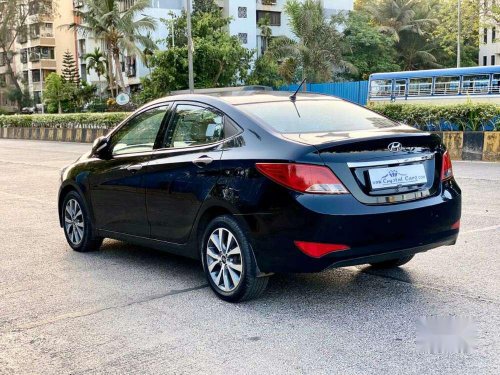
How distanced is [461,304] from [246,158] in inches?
71.6

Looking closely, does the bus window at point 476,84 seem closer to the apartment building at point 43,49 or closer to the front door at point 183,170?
the front door at point 183,170

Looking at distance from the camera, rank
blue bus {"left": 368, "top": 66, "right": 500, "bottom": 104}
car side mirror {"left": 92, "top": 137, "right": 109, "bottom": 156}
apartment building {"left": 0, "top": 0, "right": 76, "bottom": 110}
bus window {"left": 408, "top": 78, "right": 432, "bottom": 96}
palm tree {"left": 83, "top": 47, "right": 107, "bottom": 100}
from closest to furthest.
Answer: car side mirror {"left": 92, "top": 137, "right": 109, "bottom": 156}
blue bus {"left": 368, "top": 66, "right": 500, "bottom": 104}
bus window {"left": 408, "top": 78, "right": 432, "bottom": 96}
palm tree {"left": 83, "top": 47, "right": 107, "bottom": 100}
apartment building {"left": 0, "top": 0, "right": 76, "bottom": 110}

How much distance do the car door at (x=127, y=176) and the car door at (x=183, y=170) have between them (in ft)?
0.53

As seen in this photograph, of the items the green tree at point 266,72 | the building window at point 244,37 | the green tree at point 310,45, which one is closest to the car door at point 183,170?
the green tree at point 310,45

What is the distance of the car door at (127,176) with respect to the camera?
5.57 metres

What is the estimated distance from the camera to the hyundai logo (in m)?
4.41

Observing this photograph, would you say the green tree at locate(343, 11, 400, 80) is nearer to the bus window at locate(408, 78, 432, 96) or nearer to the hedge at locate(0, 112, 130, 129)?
the bus window at locate(408, 78, 432, 96)

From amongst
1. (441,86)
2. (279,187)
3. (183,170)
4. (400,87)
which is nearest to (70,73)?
(400,87)

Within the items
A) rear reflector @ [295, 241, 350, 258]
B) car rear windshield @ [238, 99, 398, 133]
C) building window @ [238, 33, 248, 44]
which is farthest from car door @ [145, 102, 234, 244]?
building window @ [238, 33, 248, 44]

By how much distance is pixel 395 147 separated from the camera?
4434 millimetres

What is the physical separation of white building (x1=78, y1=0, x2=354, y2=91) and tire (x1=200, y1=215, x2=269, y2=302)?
147 ft

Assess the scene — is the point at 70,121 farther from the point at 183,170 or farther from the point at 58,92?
the point at 183,170

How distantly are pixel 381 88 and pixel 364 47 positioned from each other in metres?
17.5

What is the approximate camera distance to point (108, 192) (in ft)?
19.6
